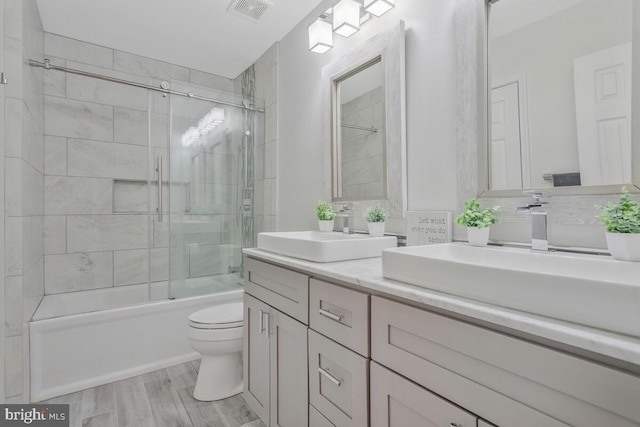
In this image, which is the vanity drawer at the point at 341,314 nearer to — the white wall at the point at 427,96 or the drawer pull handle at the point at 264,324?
the drawer pull handle at the point at 264,324

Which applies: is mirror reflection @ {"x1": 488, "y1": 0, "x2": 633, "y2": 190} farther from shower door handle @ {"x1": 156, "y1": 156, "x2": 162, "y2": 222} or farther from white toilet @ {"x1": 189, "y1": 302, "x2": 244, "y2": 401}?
shower door handle @ {"x1": 156, "y1": 156, "x2": 162, "y2": 222}

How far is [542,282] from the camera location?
1.99 feet

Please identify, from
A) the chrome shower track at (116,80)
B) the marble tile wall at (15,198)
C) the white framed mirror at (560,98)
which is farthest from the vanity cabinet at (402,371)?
the chrome shower track at (116,80)

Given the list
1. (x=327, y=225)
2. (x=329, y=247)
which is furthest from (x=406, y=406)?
(x=327, y=225)

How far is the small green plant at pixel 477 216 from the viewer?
1.15m

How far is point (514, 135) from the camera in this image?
117 centimetres

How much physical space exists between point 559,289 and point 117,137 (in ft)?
10.6

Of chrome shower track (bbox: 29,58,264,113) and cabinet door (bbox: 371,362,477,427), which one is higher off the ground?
chrome shower track (bbox: 29,58,264,113)

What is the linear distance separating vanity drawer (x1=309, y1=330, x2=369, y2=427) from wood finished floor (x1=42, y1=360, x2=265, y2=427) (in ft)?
2.38

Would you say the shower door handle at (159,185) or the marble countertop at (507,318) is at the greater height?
the shower door handle at (159,185)

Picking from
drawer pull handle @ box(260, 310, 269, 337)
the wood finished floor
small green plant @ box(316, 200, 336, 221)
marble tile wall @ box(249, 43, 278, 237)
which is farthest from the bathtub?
small green plant @ box(316, 200, 336, 221)

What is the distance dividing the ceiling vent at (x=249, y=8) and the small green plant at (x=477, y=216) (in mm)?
1872

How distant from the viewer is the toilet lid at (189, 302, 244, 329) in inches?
71.7

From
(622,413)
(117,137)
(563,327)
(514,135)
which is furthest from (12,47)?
(622,413)
